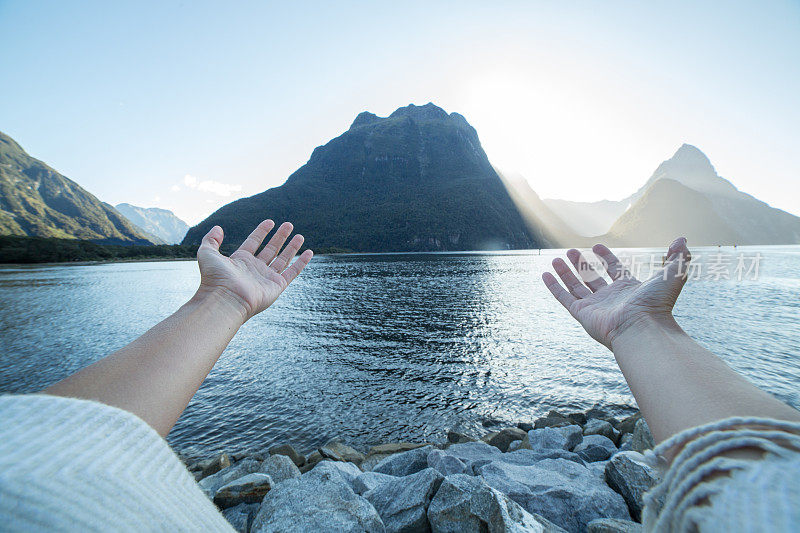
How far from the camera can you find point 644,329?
2.66 metres

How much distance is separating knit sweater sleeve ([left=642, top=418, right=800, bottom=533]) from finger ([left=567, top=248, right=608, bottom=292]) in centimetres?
266

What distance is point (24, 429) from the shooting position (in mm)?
1084

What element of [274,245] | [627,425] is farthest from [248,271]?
[627,425]

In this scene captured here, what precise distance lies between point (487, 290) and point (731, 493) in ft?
136

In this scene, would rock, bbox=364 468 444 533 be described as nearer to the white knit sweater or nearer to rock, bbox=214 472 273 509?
rock, bbox=214 472 273 509

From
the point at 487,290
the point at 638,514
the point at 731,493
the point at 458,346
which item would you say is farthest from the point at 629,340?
the point at 487,290

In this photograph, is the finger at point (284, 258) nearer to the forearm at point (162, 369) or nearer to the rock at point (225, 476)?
the forearm at point (162, 369)

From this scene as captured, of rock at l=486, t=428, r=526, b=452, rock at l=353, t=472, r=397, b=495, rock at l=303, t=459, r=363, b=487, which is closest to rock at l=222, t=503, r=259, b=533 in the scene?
rock at l=303, t=459, r=363, b=487

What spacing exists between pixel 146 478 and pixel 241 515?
4.80m

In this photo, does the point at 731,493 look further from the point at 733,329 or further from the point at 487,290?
the point at 487,290

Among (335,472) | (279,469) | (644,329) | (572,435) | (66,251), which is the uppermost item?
(644,329)

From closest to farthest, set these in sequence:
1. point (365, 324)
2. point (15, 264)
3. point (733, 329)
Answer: point (733, 329) → point (365, 324) → point (15, 264)

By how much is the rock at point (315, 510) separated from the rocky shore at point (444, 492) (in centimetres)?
1

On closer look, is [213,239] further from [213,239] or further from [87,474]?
[87,474]
